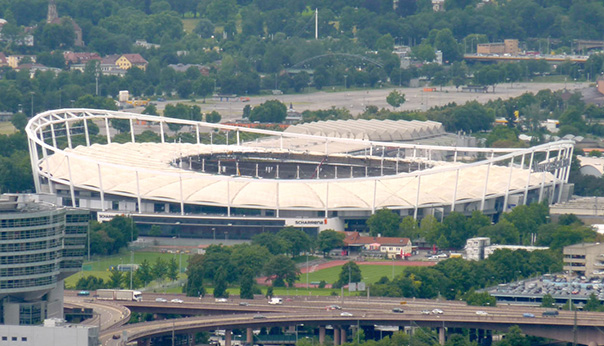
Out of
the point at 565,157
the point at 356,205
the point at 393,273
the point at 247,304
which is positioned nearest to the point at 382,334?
the point at 247,304

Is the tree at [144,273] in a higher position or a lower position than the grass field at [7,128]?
lower

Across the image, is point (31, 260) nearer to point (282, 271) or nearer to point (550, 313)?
point (282, 271)

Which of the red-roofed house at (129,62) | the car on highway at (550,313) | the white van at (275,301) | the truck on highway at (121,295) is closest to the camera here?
the car on highway at (550,313)

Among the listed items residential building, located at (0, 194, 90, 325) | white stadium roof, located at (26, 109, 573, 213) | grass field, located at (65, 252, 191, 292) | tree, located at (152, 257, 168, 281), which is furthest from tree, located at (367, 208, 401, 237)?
residential building, located at (0, 194, 90, 325)

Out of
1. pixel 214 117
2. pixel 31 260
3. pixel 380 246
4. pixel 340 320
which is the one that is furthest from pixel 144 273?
pixel 214 117

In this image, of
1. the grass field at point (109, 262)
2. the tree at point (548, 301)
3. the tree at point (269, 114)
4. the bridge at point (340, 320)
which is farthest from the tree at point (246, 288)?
the tree at point (269, 114)

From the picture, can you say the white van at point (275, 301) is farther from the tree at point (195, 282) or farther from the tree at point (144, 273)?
the tree at point (144, 273)

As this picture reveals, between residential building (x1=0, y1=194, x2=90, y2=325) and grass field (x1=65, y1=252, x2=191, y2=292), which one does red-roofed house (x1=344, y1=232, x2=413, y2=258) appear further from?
residential building (x1=0, y1=194, x2=90, y2=325)
